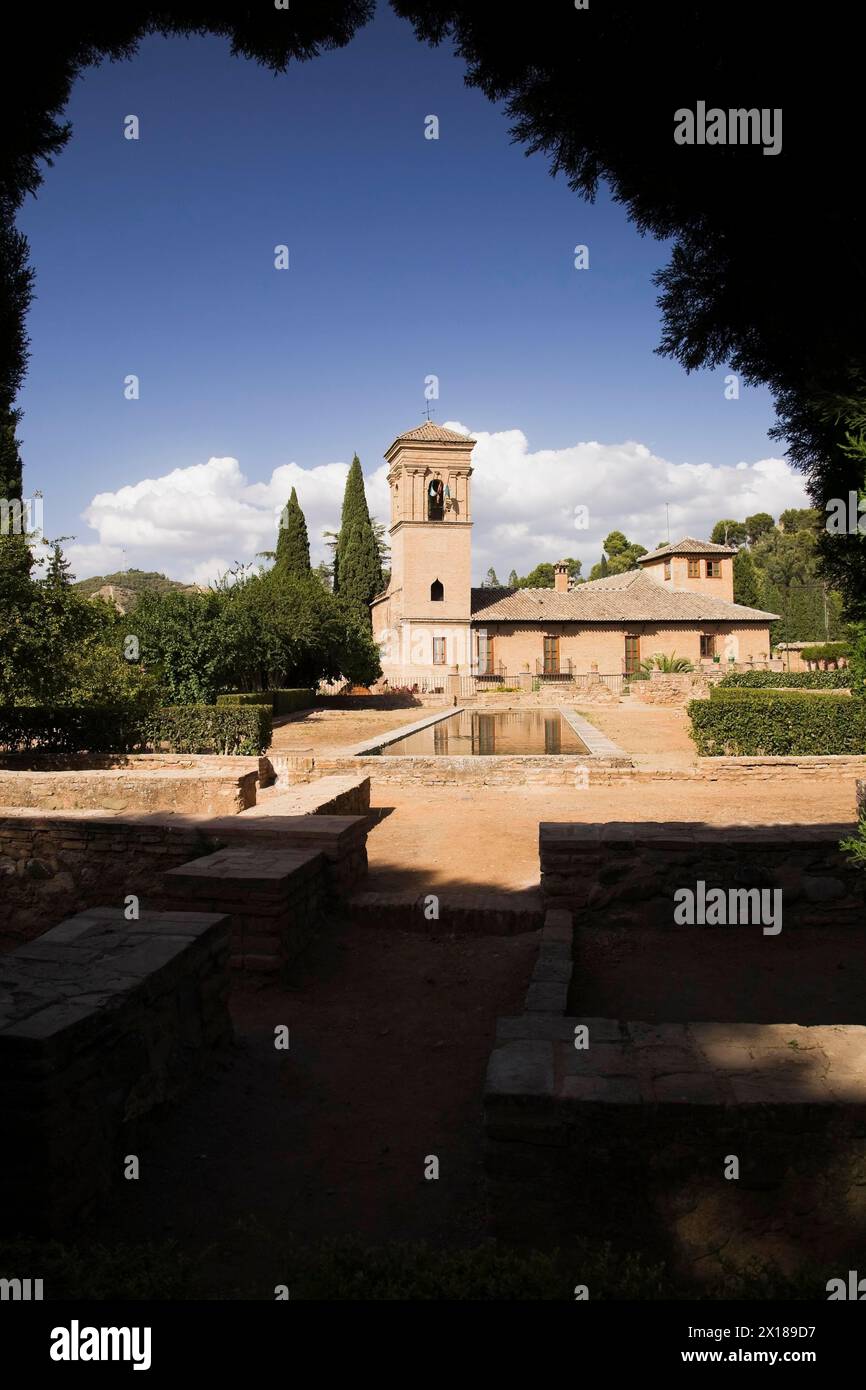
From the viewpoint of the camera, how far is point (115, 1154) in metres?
2.74

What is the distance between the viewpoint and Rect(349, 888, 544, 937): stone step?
19.0 ft

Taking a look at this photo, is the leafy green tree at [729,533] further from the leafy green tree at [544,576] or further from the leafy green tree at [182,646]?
the leafy green tree at [182,646]

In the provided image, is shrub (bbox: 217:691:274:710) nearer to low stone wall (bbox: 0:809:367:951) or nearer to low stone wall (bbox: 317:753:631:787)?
low stone wall (bbox: 317:753:631:787)

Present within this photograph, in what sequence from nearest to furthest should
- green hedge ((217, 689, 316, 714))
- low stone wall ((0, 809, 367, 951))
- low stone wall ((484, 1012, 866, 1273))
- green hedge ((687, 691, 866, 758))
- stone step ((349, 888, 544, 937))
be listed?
low stone wall ((484, 1012, 866, 1273))
stone step ((349, 888, 544, 937))
low stone wall ((0, 809, 367, 951))
green hedge ((687, 691, 866, 758))
green hedge ((217, 689, 316, 714))

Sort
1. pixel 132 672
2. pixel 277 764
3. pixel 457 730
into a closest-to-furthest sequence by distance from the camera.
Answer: pixel 277 764, pixel 132 672, pixel 457 730

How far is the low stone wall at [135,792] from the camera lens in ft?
33.1

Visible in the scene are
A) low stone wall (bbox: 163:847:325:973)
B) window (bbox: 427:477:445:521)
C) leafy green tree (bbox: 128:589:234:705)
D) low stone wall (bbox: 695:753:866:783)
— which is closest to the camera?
low stone wall (bbox: 163:847:325:973)

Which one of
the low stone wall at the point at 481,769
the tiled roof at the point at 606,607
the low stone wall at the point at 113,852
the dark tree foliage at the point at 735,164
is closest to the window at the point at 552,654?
the tiled roof at the point at 606,607

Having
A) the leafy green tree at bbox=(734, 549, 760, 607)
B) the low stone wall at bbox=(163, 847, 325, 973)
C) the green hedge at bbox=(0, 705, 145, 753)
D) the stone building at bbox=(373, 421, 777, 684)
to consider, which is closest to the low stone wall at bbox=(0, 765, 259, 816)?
the green hedge at bbox=(0, 705, 145, 753)

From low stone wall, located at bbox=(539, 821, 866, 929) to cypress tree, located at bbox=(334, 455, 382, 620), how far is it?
42.4 m
